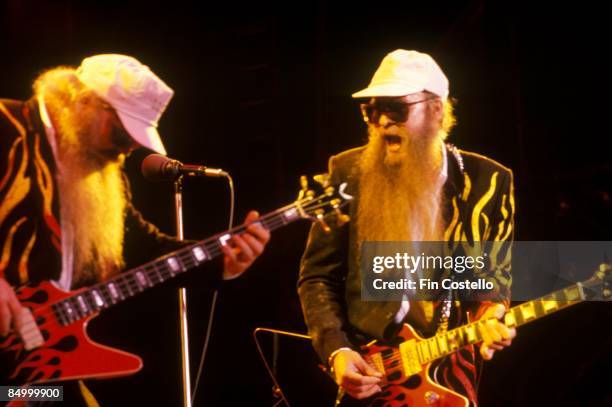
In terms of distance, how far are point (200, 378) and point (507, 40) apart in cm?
205

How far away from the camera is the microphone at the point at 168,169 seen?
8.79ft

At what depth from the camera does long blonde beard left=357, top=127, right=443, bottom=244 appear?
2.97 metres

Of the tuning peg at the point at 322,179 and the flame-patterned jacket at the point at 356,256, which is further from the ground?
the tuning peg at the point at 322,179

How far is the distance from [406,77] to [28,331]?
179 cm

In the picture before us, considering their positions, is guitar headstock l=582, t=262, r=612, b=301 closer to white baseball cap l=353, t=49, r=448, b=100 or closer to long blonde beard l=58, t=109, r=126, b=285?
white baseball cap l=353, t=49, r=448, b=100

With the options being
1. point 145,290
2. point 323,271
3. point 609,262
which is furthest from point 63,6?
point 609,262

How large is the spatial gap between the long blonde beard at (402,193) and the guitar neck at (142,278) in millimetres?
374

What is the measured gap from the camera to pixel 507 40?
3312 millimetres

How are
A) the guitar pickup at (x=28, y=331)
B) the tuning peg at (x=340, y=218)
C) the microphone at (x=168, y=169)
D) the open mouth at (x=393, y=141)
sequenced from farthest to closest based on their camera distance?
the open mouth at (x=393, y=141) → the tuning peg at (x=340, y=218) → the microphone at (x=168, y=169) → the guitar pickup at (x=28, y=331)

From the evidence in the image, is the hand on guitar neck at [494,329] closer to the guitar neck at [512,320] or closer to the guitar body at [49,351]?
the guitar neck at [512,320]

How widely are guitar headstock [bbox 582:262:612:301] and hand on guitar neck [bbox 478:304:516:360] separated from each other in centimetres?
36

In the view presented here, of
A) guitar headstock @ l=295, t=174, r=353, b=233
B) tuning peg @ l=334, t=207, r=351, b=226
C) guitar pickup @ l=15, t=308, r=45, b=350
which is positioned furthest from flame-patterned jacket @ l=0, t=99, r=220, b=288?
tuning peg @ l=334, t=207, r=351, b=226

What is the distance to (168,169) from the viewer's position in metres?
2.73

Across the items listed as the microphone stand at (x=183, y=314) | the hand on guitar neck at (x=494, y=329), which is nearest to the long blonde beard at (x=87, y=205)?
the microphone stand at (x=183, y=314)
